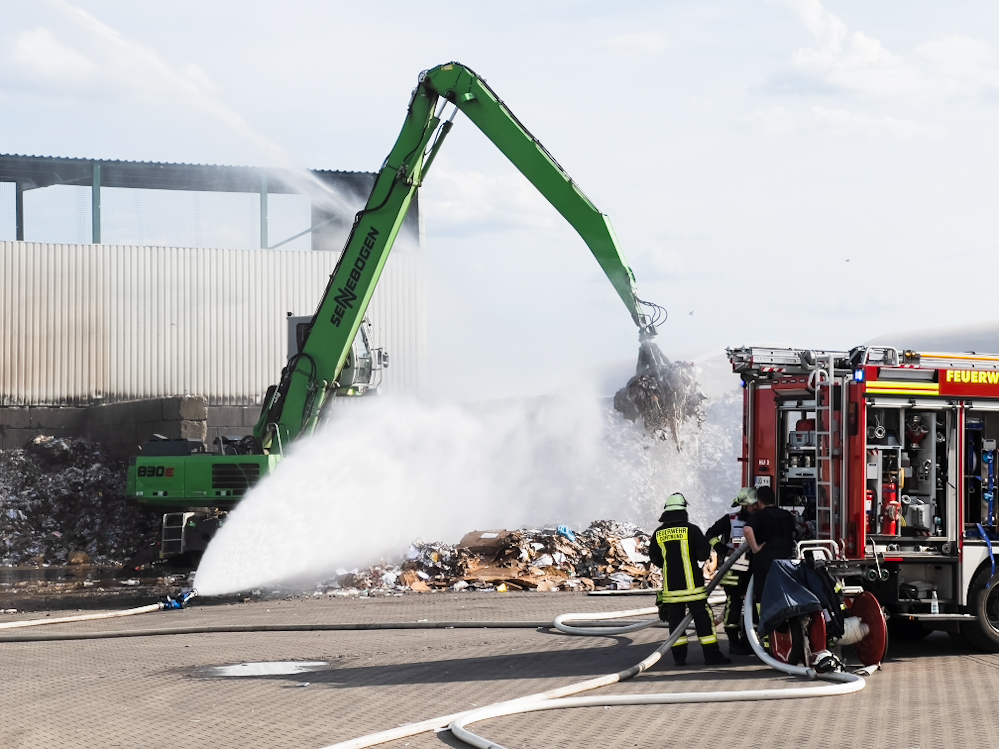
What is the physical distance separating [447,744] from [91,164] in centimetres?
2546

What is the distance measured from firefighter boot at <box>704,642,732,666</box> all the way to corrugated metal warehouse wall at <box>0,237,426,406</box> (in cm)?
2086

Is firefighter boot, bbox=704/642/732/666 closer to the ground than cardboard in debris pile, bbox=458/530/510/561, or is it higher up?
higher up

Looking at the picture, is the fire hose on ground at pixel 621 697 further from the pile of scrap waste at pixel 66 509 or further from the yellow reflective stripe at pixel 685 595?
the pile of scrap waste at pixel 66 509

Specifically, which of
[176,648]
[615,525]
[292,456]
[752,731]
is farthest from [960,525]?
[292,456]

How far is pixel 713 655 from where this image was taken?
9383 millimetres

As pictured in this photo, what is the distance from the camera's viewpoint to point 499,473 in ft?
71.5

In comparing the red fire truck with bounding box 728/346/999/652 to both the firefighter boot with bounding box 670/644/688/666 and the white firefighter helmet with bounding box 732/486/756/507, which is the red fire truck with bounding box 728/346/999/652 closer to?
the white firefighter helmet with bounding box 732/486/756/507

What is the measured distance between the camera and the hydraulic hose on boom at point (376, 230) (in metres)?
17.5

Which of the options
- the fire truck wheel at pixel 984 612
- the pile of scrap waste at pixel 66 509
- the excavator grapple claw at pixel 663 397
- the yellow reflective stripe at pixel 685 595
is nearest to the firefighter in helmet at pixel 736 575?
the yellow reflective stripe at pixel 685 595

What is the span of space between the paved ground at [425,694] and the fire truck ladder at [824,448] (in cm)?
125

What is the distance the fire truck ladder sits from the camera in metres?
9.58

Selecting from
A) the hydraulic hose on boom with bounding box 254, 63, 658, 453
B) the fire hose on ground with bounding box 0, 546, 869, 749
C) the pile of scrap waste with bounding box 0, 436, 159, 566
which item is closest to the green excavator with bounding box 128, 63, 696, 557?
the hydraulic hose on boom with bounding box 254, 63, 658, 453

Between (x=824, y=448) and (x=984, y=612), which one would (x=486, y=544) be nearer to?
(x=824, y=448)

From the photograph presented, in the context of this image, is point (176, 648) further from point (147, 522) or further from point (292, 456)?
point (147, 522)
